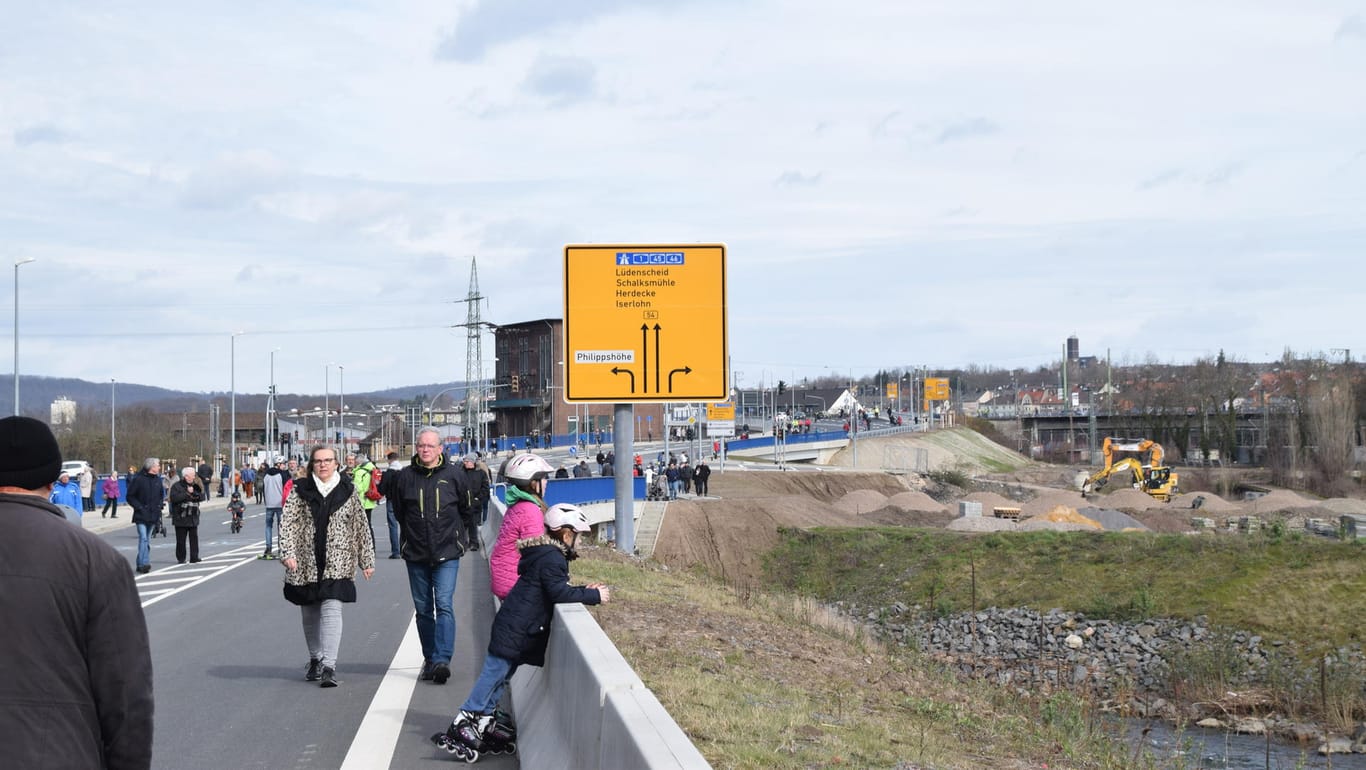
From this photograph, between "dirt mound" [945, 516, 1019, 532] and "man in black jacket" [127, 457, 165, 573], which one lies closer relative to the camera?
"man in black jacket" [127, 457, 165, 573]

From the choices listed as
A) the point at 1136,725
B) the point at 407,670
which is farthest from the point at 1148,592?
the point at 407,670

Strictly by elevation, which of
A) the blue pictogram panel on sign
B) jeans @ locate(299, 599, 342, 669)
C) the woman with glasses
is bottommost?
jeans @ locate(299, 599, 342, 669)

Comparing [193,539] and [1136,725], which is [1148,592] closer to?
[1136,725]

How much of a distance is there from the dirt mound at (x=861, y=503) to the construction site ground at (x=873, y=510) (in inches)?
1.9

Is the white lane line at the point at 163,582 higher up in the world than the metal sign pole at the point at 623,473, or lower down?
lower down

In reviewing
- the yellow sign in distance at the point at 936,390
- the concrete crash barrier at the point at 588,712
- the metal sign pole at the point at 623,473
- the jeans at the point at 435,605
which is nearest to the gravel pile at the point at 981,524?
the metal sign pole at the point at 623,473

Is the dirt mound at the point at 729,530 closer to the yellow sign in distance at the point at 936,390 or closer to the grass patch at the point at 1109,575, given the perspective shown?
the grass patch at the point at 1109,575


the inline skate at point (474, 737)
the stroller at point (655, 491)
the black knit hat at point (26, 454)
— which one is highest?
the black knit hat at point (26, 454)

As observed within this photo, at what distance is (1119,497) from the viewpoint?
62.8m

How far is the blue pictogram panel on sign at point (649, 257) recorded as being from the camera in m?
20.2

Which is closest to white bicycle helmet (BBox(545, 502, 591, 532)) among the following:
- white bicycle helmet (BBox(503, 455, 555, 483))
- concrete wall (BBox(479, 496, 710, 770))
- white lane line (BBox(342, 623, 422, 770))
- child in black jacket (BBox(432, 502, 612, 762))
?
child in black jacket (BBox(432, 502, 612, 762))

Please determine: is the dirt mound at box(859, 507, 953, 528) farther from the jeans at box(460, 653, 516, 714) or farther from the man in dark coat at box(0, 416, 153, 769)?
the man in dark coat at box(0, 416, 153, 769)

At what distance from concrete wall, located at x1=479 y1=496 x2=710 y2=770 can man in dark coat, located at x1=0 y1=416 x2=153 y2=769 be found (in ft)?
5.32

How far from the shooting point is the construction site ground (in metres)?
47.0
